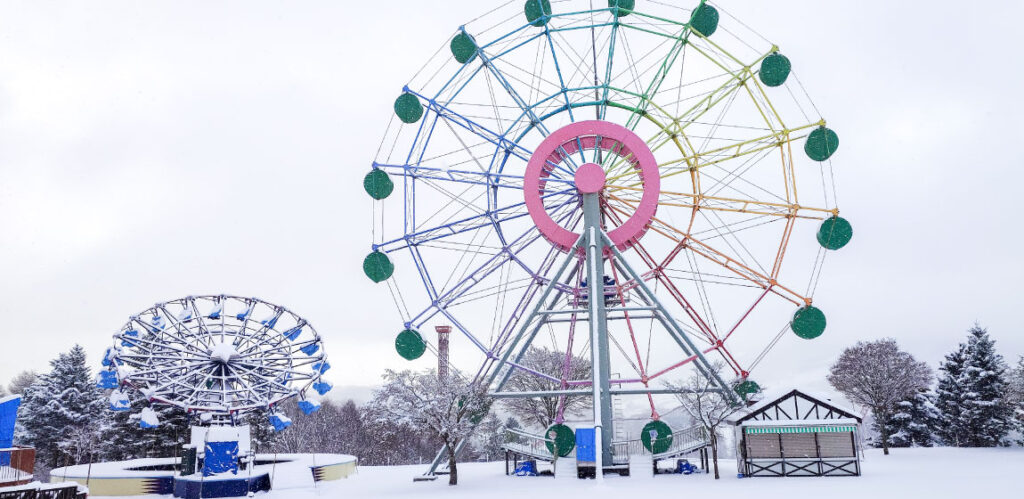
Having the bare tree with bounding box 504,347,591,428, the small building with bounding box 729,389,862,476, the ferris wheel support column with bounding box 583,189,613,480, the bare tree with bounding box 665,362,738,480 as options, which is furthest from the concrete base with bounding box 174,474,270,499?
the bare tree with bounding box 504,347,591,428

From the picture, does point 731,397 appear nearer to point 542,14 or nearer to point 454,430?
point 454,430

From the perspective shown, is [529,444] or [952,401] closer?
→ [529,444]

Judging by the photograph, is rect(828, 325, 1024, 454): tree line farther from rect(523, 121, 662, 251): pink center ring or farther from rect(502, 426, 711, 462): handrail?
rect(523, 121, 662, 251): pink center ring

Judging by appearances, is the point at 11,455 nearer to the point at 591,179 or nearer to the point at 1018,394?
the point at 591,179

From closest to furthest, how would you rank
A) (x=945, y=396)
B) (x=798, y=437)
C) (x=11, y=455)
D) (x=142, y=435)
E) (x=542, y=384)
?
(x=11, y=455) < (x=798, y=437) < (x=945, y=396) < (x=142, y=435) < (x=542, y=384)

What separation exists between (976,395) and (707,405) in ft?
65.9

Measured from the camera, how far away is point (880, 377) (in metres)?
34.4

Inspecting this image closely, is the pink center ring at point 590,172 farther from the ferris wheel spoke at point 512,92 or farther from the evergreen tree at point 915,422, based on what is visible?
the evergreen tree at point 915,422

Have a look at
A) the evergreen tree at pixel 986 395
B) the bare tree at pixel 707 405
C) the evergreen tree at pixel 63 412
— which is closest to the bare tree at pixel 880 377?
the evergreen tree at pixel 986 395

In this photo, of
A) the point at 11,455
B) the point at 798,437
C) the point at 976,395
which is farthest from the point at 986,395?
the point at 11,455

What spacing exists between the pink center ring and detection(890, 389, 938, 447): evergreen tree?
81.8ft

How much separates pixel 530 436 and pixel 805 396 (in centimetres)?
918

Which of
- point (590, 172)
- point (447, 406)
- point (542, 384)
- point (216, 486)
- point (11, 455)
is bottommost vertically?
point (216, 486)

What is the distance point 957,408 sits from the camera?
3441 centimetres
